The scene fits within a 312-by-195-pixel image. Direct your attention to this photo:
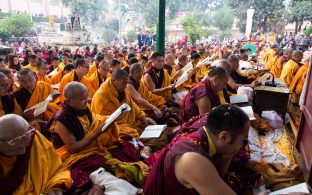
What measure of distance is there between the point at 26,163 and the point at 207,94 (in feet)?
6.91

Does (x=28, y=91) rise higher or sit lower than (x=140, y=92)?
higher

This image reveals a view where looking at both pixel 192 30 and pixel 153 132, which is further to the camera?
pixel 192 30

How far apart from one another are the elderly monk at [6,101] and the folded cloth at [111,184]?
1.73 metres

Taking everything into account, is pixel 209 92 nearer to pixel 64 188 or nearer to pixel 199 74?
pixel 64 188

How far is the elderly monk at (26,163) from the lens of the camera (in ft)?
6.94

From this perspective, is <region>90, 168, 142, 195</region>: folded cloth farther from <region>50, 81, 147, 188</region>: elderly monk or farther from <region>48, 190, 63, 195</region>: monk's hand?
<region>48, 190, 63, 195</region>: monk's hand

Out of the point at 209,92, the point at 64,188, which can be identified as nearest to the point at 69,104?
the point at 64,188

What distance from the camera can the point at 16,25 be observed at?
2856 centimetres

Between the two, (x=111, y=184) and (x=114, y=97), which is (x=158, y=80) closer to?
(x=114, y=97)

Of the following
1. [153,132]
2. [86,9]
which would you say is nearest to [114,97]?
[153,132]

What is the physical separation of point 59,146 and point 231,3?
38.6m

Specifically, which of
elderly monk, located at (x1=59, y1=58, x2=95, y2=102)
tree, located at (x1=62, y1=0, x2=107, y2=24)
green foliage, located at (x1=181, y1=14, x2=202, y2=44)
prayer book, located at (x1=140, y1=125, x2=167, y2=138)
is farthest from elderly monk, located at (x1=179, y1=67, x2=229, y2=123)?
tree, located at (x1=62, y1=0, x2=107, y2=24)

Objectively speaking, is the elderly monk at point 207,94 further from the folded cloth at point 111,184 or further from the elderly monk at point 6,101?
the elderly monk at point 6,101

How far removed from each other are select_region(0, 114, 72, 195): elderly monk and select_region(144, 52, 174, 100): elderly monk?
303cm
